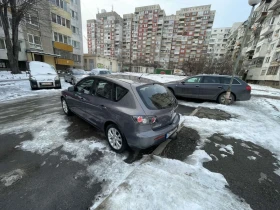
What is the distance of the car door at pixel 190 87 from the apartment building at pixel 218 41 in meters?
78.5

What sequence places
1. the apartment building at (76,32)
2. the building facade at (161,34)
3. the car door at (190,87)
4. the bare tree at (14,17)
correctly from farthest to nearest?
the building facade at (161,34), the apartment building at (76,32), the bare tree at (14,17), the car door at (190,87)

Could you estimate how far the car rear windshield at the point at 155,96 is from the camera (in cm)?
260

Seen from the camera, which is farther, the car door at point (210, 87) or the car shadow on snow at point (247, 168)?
the car door at point (210, 87)

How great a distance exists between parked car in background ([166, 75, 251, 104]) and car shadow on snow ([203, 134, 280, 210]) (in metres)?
4.26

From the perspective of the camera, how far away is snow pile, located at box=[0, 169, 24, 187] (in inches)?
81.9

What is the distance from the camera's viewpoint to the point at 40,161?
2.55 m

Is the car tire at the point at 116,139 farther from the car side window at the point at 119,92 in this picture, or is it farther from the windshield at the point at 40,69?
the windshield at the point at 40,69

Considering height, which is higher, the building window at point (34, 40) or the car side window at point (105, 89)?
the building window at point (34, 40)

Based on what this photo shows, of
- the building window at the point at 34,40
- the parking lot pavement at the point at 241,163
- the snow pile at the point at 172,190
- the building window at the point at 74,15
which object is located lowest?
the parking lot pavement at the point at 241,163

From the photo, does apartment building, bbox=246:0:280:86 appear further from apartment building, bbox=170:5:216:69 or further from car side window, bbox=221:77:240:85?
apartment building, bbox=170:5:216:69

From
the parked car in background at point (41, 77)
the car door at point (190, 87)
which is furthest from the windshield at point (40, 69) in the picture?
the car door at point (190, 87)

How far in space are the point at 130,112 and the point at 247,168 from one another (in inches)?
101

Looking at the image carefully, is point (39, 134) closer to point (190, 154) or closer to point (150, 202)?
point (150, 202)

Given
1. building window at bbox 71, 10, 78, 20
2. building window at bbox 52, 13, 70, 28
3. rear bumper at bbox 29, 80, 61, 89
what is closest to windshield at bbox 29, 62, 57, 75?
rear bumper at bbox 29, 80, 61, 89
